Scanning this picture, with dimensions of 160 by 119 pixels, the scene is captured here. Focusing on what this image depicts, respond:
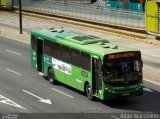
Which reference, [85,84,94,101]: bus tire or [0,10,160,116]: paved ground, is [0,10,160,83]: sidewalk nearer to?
[0,10,160,116]: paved ground

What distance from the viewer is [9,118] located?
2297 cm

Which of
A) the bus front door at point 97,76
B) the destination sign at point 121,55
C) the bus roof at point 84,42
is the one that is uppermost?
the bus roof at point 84,42

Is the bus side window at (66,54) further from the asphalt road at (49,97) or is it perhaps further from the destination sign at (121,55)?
the destination sign at (121,55)

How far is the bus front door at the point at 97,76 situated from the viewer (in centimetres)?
2490

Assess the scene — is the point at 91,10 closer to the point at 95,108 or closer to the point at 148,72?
the point at 148,72

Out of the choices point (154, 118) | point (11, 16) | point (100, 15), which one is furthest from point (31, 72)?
point (11, 16)

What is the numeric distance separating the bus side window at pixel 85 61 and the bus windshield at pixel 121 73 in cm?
147

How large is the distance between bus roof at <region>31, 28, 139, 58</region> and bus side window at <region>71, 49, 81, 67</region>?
276 millimetres

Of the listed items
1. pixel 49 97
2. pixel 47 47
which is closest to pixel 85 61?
pixel 49 97

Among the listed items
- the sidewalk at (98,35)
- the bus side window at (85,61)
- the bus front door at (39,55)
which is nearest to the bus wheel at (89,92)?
the bus side window at (85,61)

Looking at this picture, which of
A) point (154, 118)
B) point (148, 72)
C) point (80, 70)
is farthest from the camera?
point (148, 72)

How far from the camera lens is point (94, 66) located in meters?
25.3

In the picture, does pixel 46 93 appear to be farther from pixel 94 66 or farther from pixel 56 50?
pixel 94 66

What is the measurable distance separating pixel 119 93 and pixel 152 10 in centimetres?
2328
